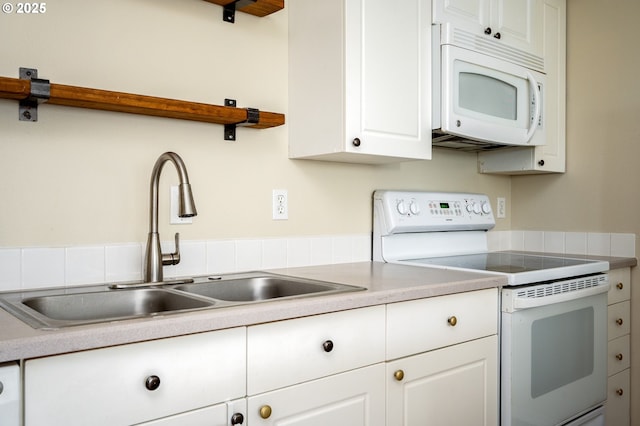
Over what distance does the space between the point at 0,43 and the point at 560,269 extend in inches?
76.9

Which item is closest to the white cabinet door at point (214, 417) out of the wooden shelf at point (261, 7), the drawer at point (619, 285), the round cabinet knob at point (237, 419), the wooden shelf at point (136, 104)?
the round cabinet knob at point (237, 419)

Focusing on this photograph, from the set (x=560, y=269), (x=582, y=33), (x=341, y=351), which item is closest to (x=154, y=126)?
(x=341, y=351)

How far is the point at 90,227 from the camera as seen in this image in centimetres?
152

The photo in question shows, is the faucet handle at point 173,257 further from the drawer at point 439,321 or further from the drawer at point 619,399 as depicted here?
the drawer at point 619,399

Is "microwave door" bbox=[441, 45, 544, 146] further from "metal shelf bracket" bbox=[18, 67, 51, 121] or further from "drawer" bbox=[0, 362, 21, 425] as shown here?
→ "drawer" bbox=[0, 362, 21, 425]

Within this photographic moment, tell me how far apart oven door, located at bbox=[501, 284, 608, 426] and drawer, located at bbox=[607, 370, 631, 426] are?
0.14 meters

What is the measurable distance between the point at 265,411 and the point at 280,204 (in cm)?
90

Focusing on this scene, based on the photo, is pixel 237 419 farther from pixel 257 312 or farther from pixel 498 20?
pixel 498 20

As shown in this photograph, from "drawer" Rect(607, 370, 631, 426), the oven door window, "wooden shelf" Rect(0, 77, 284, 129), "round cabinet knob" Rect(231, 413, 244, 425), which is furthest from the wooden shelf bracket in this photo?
"drawer" Rect(607, 370, 631, 426)

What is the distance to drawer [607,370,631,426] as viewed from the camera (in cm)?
233

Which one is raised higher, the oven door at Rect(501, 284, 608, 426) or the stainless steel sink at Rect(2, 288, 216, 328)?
the stainless steel sink at Rect(2, 288, 216, 328)

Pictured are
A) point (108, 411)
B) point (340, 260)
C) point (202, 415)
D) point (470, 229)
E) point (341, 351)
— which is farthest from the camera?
point (470, 229)

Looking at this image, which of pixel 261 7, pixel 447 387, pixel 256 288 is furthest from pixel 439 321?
pixel 261 7

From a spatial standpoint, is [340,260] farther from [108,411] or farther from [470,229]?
[108,411]
